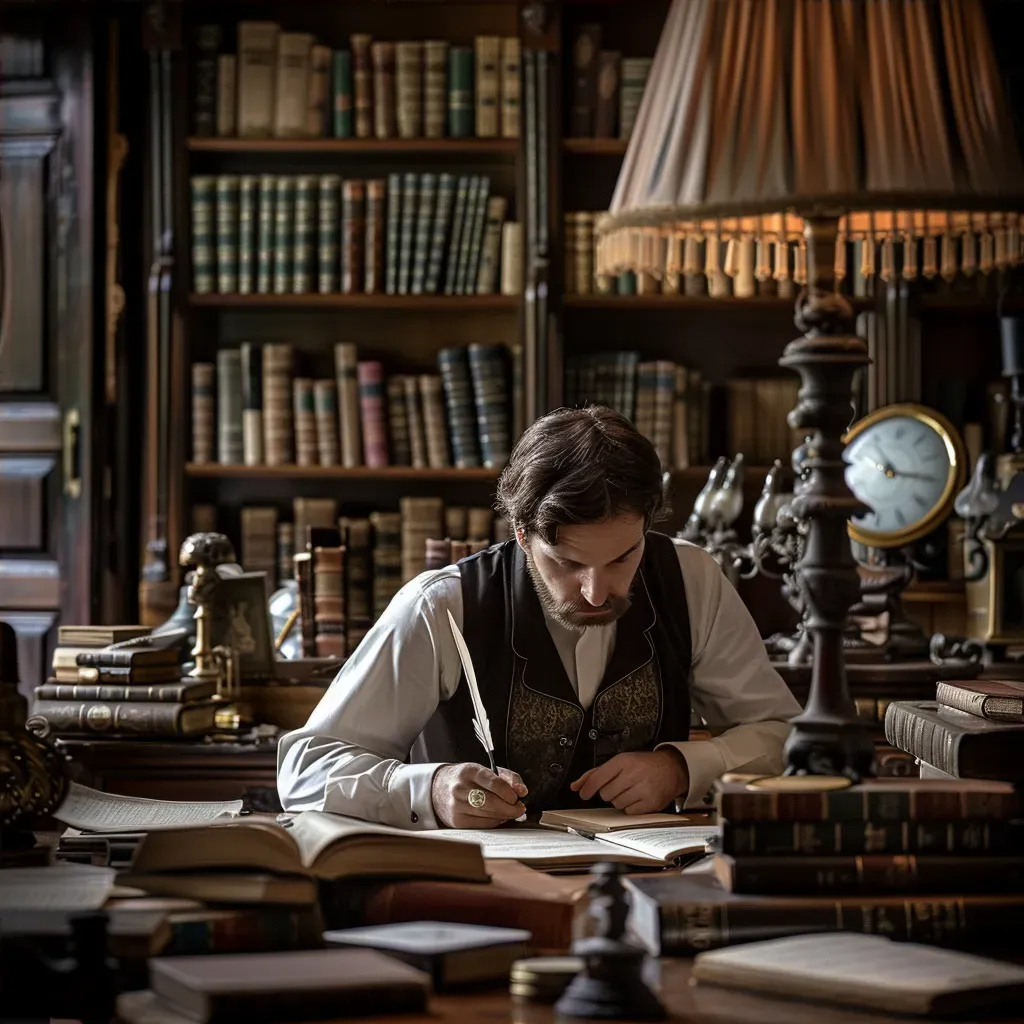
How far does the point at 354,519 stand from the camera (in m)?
4.41

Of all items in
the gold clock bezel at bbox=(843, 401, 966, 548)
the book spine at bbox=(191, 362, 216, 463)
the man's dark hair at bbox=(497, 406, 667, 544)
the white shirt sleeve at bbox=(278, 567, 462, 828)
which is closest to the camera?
the white shirt sleeve at bbox=(278, 567, 462, 828)

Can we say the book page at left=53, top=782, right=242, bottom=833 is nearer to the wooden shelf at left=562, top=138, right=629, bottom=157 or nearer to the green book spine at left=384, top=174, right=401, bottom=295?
the green book spine at left=384, top=174, right=401, bottom=295

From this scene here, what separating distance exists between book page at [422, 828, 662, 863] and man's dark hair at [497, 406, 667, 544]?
42cm

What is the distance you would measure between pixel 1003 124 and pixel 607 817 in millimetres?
836

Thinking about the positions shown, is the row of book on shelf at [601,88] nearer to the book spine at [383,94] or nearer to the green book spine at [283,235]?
the book spine at [383,94]

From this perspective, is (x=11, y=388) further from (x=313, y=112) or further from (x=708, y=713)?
(x=708, y=713)

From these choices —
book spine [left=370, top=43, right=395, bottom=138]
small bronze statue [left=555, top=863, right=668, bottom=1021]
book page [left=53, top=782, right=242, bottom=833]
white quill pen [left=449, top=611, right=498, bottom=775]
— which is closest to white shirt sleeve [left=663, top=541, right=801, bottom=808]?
white quill pen [left=449, top=611, right=498, bottom=775]

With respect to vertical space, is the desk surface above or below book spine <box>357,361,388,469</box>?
below

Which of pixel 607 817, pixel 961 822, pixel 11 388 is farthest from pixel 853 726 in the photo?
pixel 11 388

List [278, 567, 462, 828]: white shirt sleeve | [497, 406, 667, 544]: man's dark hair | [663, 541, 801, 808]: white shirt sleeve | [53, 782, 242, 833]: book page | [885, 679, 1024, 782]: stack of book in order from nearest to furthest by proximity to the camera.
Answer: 1. [885, 679, 1024, 782]: stack of book
2. [53, 782, 242, 833]: book page
3. [278, 567, 462, 828]: white shirt sleeve
4. [497, 406, 667, 544]: man's dark hair
5. [663, 541, 801, 808]: white shirt sleeve

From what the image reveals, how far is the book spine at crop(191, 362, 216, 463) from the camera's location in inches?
170

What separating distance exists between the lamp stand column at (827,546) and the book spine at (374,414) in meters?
2.90

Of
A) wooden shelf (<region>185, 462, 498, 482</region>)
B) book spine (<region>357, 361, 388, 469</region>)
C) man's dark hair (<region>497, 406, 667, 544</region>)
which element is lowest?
man's dark hair (<region>497, 406, 667, 544</region>)

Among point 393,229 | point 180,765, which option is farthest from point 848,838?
point 393,229
